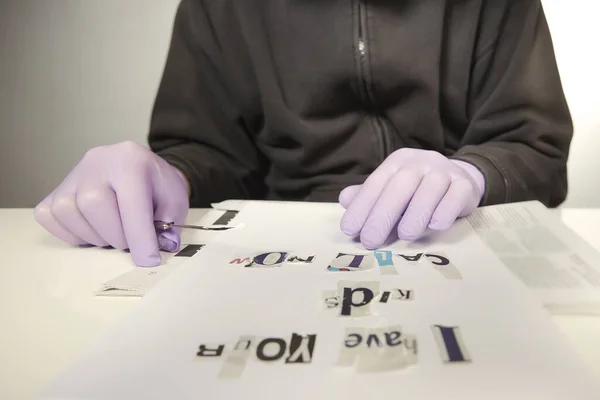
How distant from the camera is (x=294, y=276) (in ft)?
1.10

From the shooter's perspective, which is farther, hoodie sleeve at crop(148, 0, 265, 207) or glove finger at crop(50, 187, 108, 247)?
hoodie sleeve at crop(148, 0, 265, 207)

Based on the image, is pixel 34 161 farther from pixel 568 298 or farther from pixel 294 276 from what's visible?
pixel 568 298

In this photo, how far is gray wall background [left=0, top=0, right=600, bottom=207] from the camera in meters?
0.95

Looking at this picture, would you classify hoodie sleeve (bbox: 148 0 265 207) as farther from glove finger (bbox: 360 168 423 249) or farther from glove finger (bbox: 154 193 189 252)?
glove finger (bbox: 360 168 423 249)

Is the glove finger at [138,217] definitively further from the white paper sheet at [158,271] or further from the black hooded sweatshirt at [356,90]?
the black hooded sweatshirt at [356,90]

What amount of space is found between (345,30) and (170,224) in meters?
0.35

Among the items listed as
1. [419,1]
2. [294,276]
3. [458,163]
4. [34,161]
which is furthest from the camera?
[34,161]

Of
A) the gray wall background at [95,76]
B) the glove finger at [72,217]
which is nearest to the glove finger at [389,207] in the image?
the glove finger at [72,217]

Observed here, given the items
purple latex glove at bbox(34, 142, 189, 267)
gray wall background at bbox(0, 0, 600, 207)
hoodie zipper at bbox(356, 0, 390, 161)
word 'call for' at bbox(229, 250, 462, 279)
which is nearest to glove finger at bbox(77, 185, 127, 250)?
purple latex glove at bbox(34, 142, 189, 267)

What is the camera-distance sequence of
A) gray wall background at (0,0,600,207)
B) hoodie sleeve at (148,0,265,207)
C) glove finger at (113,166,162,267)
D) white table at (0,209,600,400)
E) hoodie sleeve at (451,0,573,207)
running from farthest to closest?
gray wall background at (0,0,600,207) < hoodie sleeve at (148,0,265,207) < hoodie sleeve at (451,0,573,207) < glove finger at (113,166,162,267) < white table at (0,209,600,400)

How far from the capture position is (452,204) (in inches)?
16.1

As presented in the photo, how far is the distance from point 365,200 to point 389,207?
0.9 inches

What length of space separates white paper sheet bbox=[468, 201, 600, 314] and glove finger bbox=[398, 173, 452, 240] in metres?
0.05

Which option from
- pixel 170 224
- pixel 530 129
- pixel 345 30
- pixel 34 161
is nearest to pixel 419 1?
pixel 345 30
